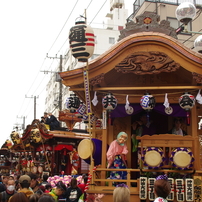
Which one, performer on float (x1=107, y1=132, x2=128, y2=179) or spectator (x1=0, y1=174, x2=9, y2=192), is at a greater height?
performer on float (x1=107, y1=132, x2=128, y2=179)

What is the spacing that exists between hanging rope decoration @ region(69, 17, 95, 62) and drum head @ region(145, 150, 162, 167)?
119 inches

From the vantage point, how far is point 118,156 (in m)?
9.11

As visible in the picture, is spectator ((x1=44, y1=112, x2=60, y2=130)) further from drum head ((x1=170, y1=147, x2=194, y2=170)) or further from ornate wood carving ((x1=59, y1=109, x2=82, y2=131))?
drum head ((x1=170, y1=147, x2=194, y2=170))

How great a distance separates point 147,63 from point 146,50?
0.48 m

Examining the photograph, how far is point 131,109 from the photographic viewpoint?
10023 millimetres

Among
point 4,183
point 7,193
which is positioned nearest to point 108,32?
point 4,183

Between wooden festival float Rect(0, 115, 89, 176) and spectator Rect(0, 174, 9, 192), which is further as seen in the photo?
wooden festival float Rect(0, 115, 89, 176)

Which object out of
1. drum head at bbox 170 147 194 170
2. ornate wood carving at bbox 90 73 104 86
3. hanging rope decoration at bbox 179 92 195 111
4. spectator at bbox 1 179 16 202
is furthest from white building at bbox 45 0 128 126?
spectator at bbox 1 179 16 202

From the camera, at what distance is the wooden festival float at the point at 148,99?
7.99 meters

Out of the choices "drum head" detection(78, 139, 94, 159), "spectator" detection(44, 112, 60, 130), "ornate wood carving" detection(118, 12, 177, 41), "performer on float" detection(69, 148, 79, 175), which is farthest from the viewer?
"spectator" detection(44, 112, 60, 130)

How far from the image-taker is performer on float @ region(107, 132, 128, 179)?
8.96m

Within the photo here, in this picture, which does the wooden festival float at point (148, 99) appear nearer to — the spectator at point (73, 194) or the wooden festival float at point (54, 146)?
the spectator at point (73, 194)

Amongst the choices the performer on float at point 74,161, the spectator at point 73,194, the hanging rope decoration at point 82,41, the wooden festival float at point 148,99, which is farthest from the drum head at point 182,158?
the performer on float at point 74,161

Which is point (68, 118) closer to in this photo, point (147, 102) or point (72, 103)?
point (72, 103)
